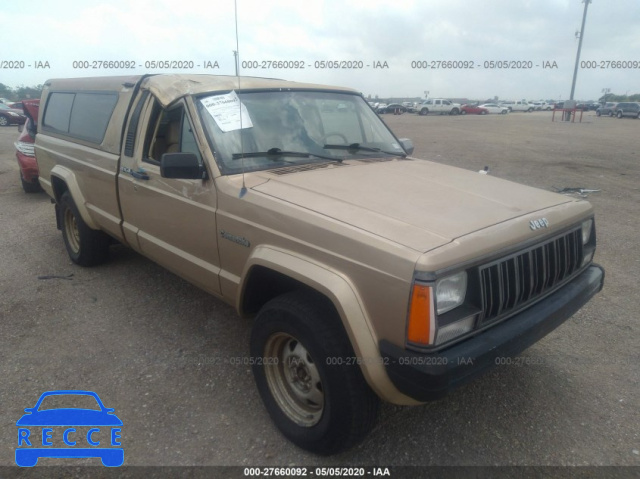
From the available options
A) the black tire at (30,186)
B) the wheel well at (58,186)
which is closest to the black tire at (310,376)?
the wheel well at (58,186)

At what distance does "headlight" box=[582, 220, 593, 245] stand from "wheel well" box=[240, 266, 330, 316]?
185cm

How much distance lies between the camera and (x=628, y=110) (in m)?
38.4

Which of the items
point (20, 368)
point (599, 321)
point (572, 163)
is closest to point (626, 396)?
point (599, 321)

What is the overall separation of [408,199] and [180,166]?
1388 millimetres

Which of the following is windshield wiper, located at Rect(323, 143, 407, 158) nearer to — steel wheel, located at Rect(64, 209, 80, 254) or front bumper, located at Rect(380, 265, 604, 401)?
front bumper, located at Rect(380, 265, 604, 401)

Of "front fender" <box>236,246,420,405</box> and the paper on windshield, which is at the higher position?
the paper on windshield

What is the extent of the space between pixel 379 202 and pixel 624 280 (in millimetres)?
3488

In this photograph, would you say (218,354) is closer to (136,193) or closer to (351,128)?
(136,193)

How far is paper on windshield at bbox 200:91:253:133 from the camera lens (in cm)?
310

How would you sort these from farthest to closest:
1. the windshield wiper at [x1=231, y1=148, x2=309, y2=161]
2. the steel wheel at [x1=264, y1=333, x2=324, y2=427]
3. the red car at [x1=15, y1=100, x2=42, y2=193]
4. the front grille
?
the red car at [x1=15, y1=100, x2=42, y2=193]
the windshield wiper at [x1=231, y1=148, x2=309, y2=161]
the steel wheel at [x1=264, y1=333, x2=324, y2=427]
the front grille

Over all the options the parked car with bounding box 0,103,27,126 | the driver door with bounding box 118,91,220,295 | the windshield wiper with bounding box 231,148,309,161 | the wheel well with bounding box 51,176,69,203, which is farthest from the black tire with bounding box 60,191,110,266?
the parked car with bounding box 0,103,27,126

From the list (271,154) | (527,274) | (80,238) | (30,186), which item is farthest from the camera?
(30,186)

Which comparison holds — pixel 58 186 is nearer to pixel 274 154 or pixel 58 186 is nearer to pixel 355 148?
pixel 274 154

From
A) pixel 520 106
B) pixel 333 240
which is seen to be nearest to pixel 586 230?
pixel 333 240
